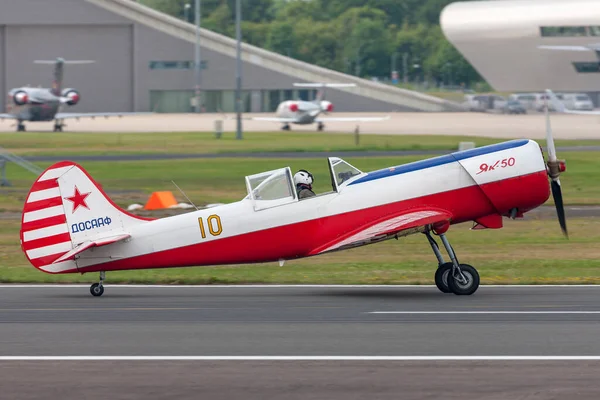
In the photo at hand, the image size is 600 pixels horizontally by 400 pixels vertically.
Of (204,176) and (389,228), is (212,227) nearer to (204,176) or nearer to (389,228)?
(389,228)

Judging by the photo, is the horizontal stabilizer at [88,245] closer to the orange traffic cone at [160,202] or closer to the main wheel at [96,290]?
the main wheel at [96,290]

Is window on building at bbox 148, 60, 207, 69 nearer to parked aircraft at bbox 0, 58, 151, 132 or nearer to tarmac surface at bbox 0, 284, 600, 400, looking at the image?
parked aircraft at bbox 0, 58, 151, 132

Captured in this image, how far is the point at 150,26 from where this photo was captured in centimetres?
11088

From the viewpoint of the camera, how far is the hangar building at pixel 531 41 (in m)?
114

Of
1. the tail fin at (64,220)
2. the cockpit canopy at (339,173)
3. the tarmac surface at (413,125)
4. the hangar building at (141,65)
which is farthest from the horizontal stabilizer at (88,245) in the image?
the hangar building at (141,65)

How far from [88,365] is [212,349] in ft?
5.01

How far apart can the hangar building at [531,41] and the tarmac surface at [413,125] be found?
14114 mm

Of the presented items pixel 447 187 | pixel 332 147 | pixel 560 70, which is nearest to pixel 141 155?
pixel 332 147

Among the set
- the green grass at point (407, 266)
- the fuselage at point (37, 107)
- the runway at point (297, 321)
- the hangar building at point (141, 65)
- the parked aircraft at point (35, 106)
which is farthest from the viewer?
the hangar building at point (141, 65)

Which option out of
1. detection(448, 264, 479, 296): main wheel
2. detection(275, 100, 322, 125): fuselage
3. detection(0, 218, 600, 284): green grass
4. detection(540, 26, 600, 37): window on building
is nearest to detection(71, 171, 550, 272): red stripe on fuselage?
detection(448, 264, 479, 296): main wheel

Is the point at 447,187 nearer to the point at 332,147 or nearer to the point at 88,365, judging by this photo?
the point at 88,365

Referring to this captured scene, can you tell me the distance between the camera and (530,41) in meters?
116

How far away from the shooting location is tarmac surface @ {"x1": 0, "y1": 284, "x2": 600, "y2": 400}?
36.1 feet

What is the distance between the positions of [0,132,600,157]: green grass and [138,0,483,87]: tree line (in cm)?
6632
